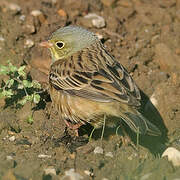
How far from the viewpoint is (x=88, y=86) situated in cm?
588

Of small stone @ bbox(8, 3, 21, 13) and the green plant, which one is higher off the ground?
small stone @ bbox(8, 3, 21, 13)

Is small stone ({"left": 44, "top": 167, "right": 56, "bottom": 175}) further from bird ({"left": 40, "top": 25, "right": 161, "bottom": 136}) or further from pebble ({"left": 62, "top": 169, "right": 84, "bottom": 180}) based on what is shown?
bird ({"left": 40, "top": 25, "right": 161, "bottom": 136})

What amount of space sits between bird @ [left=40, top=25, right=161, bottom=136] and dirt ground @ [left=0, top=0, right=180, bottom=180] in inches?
16.4

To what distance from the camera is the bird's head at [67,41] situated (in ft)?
21.8

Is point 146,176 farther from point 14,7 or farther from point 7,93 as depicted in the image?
point 14,7

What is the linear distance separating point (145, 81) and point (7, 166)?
10.5ft

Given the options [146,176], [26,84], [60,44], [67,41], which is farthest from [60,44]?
[146,176]

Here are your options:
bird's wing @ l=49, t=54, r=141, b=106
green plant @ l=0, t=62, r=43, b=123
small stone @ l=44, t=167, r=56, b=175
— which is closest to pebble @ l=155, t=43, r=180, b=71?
bird's wing @ l=49, t=54, r=141, b=106

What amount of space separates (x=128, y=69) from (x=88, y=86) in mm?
1891

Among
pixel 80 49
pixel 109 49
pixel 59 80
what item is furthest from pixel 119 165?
pixel 109 49

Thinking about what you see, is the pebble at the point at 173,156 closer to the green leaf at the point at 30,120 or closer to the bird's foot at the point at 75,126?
the bird's foot at the point at 75,126

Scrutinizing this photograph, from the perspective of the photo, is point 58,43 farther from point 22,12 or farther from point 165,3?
point 165,3

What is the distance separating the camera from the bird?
18.9 ft

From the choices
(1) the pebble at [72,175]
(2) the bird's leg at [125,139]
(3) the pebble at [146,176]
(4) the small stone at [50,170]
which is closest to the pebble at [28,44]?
(2) the bird's leg at [125,139]
